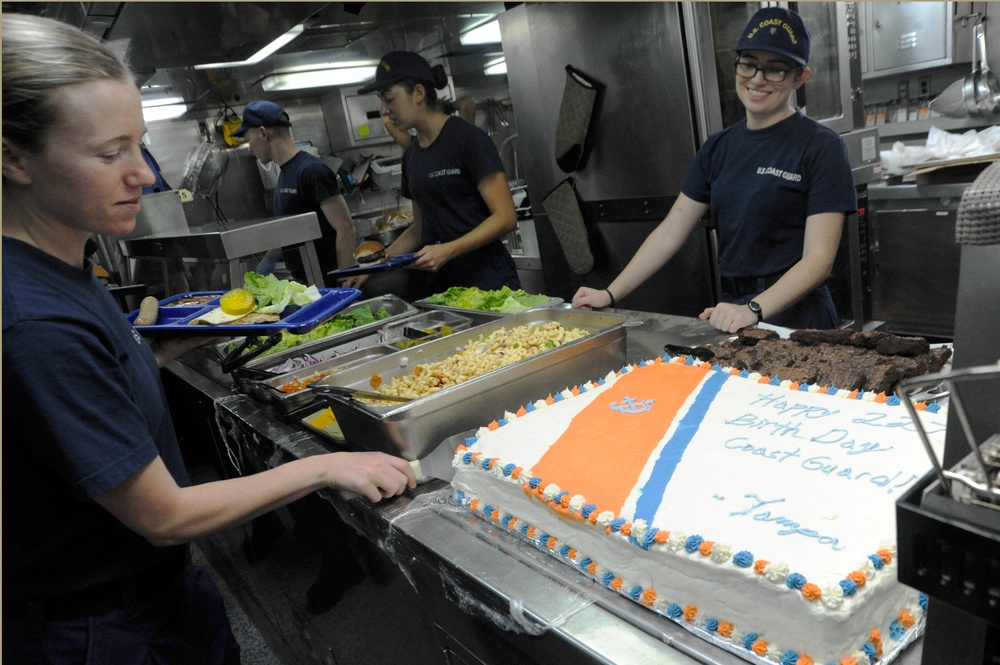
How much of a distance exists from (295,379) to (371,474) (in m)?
0.91

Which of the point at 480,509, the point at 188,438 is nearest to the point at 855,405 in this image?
the point at 480,509

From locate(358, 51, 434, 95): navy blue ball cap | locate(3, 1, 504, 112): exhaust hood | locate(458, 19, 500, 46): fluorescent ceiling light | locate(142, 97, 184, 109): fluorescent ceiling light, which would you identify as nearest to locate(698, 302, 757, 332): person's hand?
locate(358, 51, 434, 95): navy blue ball cap

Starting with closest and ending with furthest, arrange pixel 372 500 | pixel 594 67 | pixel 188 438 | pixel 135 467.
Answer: pixel 135 467
pixel 372 500
pixel 188 438
pixel 594 67

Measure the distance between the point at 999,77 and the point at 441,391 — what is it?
17.0 ft

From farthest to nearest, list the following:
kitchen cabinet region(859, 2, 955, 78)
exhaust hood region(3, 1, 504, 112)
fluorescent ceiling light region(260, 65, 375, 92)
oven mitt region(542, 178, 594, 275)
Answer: fluorescent ceiling light region(260, 65, 375, 92) → kitchen cabinet region(859, 2, 955, 78) → oven mitt region(542, 178, 594, 275) → exhaust hood region(3, 1, 504, 112)

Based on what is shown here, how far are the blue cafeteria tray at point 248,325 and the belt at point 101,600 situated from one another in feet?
2.49

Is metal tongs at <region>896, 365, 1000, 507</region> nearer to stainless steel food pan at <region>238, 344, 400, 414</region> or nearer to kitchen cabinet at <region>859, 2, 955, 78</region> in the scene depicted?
stainless steel food pan at <region>238, 344, 400, 414</region>

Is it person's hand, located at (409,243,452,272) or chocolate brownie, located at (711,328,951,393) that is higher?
person's hand, located at (409,243,452,272)

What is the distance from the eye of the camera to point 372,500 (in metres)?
1.44

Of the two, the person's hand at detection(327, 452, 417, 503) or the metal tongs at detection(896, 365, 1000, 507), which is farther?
the person's hand at detection(327, 452, 417, 503)

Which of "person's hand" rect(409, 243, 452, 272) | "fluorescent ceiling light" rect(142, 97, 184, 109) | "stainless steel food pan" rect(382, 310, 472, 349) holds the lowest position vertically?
"stainless steel food pan" rect(382, 310, 472, 349)

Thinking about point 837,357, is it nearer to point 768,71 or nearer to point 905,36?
point 768,71

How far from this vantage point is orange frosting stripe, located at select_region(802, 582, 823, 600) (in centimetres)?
82

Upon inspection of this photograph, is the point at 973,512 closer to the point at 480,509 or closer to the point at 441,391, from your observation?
the point at 480,509
